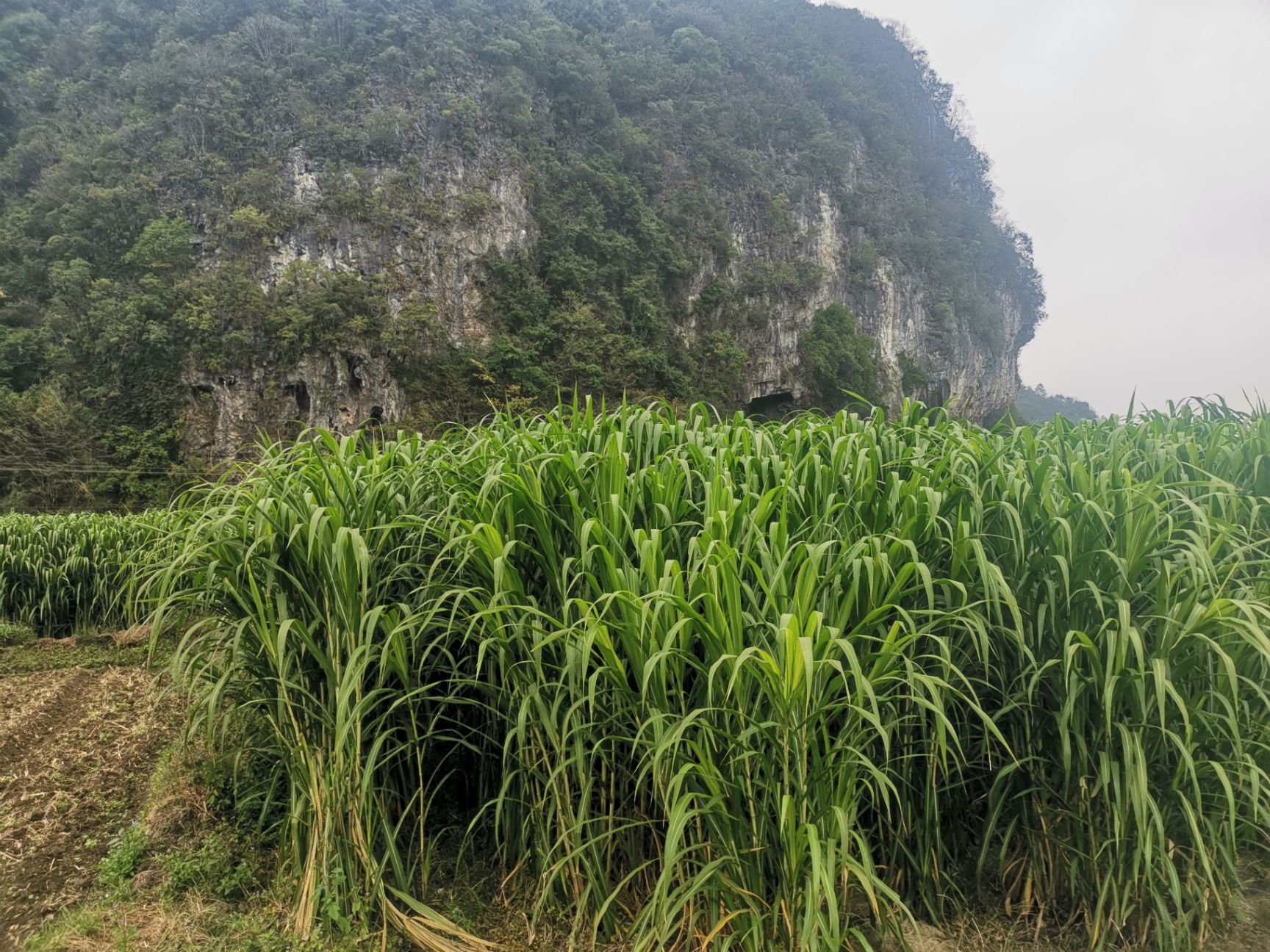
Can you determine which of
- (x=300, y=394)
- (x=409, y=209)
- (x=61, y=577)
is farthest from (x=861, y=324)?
(x=61, y=577)

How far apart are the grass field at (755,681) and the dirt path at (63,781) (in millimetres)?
527

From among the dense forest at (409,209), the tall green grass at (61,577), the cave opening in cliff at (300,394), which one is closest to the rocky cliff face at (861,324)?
the dense forest at (409,209)

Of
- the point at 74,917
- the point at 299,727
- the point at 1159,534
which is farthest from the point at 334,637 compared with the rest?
the point at 1159,534

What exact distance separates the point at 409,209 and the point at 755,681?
28585 millimetres

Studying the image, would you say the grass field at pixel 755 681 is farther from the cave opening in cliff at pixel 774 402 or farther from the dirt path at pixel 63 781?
the cave opening in cliff at pixel 774 402

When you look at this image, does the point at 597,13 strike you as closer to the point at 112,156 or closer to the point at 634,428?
the point at 112,156

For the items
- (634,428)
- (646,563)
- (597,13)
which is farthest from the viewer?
(597,13)

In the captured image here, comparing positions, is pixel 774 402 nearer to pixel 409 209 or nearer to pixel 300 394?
pixel 409 209

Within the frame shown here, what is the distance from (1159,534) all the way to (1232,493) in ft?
1.14

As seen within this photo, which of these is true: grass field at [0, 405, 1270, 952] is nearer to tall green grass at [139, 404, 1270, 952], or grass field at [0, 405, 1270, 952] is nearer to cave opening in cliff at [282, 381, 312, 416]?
tall green grass at [139, 404, 1270, 952]

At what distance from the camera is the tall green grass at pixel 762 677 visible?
154cm

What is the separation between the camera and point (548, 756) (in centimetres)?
186

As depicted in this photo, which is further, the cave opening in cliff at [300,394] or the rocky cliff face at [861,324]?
the rocky cliff face at [861,324]

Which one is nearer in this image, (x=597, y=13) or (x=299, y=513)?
(x=299, y=513)
